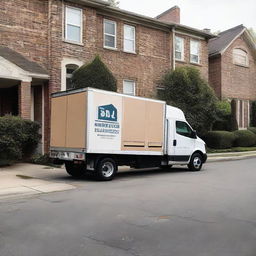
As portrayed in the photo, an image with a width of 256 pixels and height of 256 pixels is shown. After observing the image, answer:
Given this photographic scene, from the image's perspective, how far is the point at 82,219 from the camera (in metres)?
6.50

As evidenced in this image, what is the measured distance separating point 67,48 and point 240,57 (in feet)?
54.1

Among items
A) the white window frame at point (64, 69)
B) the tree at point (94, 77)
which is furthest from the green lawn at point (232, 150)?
the white window frame at point (64, 69)

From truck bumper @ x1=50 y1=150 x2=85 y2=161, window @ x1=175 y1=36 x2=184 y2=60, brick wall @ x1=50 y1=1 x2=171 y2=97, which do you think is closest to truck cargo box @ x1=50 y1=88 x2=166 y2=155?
truck bumper @ x1=50 y1=150 x2=85 y2=161

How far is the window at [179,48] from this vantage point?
24.0 metres

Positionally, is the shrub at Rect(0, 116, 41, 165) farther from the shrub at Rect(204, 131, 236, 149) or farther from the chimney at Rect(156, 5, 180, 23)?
the chimney at Rect(156, 5, 180, 23)

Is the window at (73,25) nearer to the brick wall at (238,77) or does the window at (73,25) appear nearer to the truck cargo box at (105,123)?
the truck cargo box at (105,123)

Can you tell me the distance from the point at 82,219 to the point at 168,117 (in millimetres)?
7994

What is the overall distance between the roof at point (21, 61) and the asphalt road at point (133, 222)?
7842 millimetres

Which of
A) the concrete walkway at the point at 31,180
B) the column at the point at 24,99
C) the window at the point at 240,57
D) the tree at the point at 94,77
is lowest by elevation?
the concrete walkway at the point at 31,180

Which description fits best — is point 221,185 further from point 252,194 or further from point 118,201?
point 118,201

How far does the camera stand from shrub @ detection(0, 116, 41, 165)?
45.7ft

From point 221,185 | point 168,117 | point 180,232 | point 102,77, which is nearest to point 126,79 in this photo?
point 102,77

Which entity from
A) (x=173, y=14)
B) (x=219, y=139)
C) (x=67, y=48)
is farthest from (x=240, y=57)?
(x=67, y=48)

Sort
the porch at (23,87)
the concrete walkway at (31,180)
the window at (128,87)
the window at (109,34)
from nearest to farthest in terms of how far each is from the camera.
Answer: the concrete walkway at (31,180) < the porch at (23,87) < the window at (109,34) < the window at (128,87)
